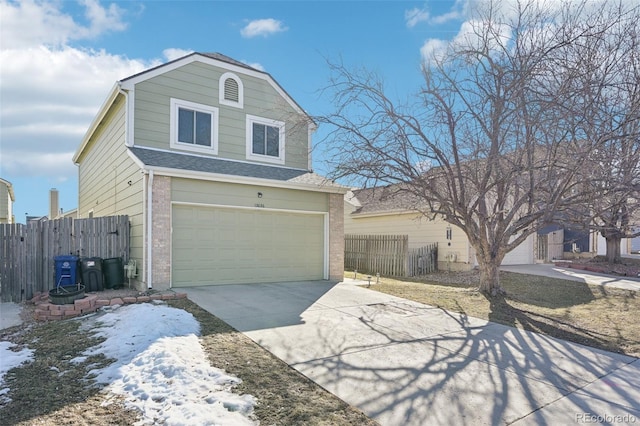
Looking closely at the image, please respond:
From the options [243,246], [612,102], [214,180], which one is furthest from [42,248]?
[612,102]

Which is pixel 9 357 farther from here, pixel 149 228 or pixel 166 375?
pixel 149 228

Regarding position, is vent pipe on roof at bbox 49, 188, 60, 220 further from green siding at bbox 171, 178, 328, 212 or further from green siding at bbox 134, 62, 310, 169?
green siding at bbox 171, 178, 328, 212

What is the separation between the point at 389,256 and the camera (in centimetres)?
1631

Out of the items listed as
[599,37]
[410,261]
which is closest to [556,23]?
[599,37]

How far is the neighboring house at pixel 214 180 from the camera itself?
9453 millimetres

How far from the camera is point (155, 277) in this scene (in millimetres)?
8961

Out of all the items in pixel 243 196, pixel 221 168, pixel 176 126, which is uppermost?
pixel 176 126

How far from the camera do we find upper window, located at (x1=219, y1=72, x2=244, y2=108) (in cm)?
1190

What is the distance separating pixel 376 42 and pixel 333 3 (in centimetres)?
164

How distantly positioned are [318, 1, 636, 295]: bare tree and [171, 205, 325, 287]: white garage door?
2.69 m

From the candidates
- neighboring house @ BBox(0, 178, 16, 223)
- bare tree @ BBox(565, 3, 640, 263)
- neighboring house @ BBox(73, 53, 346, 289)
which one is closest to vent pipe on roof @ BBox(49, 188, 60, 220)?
neighboring house @ BBox(0, 178, 16, 223)

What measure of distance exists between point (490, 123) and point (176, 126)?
855 centimetres

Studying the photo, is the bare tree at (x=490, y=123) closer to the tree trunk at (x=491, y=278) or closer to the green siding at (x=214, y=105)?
the tree trunk at (x=491, y=278)

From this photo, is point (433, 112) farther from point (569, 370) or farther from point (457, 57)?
point (569, 370)
